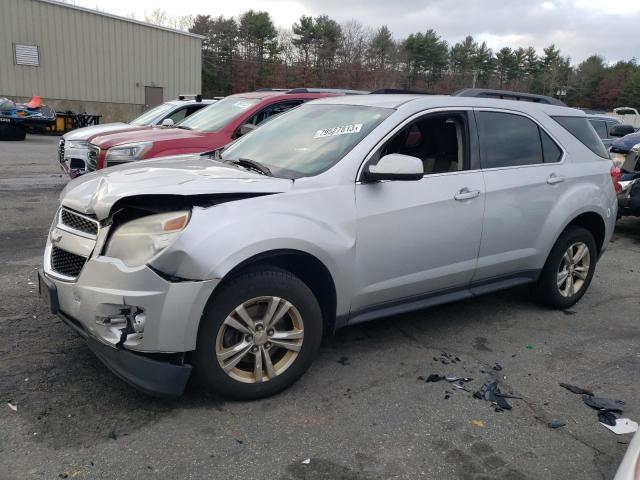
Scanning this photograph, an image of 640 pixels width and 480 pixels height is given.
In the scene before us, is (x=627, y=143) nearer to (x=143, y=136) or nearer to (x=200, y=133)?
(x=200, y=133)

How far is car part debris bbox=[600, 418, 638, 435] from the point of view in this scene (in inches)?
121

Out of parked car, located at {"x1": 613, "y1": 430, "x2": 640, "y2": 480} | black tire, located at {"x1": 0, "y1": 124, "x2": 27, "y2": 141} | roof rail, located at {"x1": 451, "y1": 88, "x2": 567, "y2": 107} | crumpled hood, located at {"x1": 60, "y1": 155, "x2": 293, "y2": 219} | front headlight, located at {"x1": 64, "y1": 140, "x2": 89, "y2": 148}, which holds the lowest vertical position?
black tire, located at {"x1": 0, "y1": 124, "x2": 27, "y2": 141}

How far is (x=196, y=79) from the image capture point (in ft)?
108

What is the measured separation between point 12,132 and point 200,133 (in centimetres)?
1351

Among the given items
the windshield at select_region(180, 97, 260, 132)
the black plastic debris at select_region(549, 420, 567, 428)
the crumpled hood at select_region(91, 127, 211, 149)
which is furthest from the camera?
the windshield at select_region(180, 97, 260, 132)

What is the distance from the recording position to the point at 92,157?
7.45 meters

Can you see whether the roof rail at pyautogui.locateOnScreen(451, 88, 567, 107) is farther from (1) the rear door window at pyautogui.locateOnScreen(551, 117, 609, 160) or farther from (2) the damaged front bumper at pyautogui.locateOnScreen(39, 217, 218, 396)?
(2) the damaged front bumper at pyautogui.locateOnScreen(39, 217, 218, 396)

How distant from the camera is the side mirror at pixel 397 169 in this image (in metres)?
3.36

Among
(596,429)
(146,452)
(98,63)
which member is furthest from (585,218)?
(98,63)

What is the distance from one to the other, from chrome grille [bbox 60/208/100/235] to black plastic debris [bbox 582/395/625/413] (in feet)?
10.2

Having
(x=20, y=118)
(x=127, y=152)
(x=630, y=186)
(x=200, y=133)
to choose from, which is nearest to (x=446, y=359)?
(x=200, y=133)

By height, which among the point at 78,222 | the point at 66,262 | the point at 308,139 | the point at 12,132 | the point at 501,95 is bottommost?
the point at 12,132

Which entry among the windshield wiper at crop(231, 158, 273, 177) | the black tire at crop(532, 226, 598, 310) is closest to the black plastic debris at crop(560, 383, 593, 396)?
the black tire at crop(532, 226, 598, 310)

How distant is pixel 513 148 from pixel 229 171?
2311 mm
